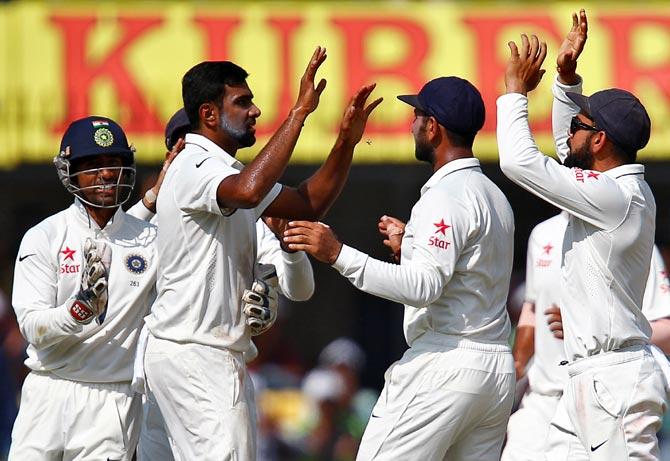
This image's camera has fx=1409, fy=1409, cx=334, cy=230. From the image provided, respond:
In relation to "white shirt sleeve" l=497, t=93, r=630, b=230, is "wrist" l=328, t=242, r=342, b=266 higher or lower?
lower

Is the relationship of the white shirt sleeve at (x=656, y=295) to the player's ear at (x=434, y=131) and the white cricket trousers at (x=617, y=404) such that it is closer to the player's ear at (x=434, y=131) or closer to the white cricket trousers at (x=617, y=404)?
the white cricket trousers at (x=617, y=404)

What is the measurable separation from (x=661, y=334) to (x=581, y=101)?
1.51 metres

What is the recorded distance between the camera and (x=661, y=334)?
734 cm

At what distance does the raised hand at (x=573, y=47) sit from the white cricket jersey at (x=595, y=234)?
1.71ft

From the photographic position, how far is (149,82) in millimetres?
12891

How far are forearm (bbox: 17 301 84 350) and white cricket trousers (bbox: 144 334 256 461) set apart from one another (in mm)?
565

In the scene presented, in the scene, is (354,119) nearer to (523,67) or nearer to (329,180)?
(329,180)

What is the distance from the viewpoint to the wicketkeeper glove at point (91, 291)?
6473mm

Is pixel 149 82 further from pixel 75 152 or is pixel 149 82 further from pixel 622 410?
pixel 622 410

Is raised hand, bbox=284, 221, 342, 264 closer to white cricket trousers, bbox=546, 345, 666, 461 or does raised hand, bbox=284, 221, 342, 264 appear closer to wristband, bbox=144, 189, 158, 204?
white cricket trousers, bbox=546, 345, 666, 461

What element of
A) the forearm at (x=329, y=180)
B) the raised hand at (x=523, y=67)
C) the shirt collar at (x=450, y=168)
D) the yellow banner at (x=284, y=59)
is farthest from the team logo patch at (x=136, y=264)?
the yellow banner at (x=284, y=59)

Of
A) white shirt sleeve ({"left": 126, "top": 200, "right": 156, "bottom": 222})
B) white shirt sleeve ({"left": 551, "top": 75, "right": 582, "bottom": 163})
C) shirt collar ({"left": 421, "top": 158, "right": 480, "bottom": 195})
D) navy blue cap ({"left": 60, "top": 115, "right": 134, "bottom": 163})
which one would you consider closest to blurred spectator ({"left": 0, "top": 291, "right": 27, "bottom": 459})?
white shirt sleeve ({"left": 126, "top": 200, "right": 156, "bottom": 222})

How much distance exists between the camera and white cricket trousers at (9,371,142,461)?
22.6 ft

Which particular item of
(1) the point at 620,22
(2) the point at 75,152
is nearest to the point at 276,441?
(1) the point at 620,22
